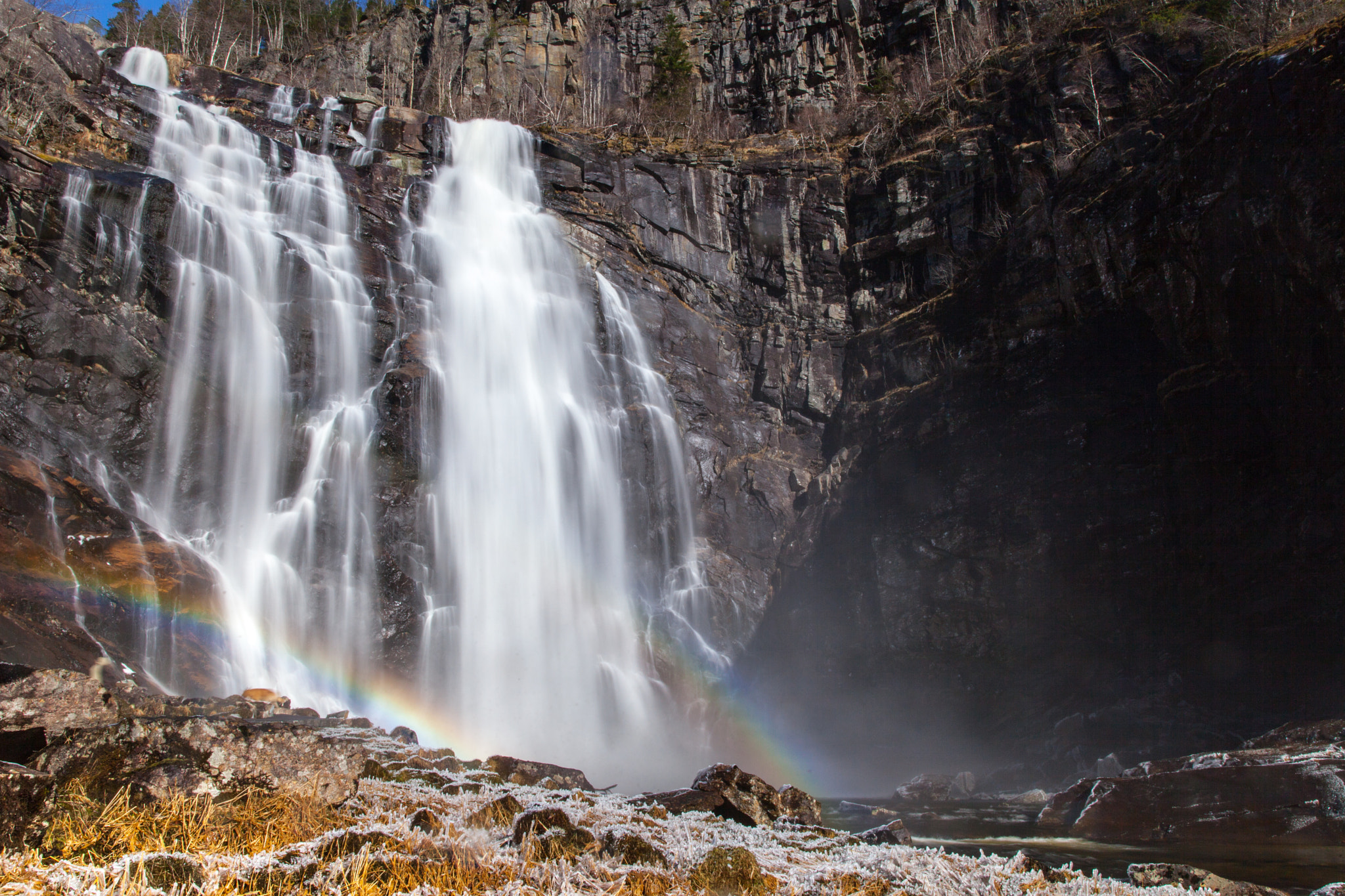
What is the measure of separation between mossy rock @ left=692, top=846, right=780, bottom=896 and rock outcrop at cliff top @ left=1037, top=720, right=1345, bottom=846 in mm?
8001

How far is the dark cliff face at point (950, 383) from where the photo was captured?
579 inches

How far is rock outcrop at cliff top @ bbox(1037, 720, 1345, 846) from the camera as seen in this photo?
31.3 ft

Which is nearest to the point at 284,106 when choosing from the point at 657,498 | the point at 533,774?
the point at 657,498

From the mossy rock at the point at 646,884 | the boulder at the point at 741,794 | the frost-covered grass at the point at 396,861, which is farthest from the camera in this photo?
the boulder at the point at 741,794

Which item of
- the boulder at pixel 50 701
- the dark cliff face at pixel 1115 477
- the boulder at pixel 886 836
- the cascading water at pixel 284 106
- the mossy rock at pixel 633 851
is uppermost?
the cascading water at pixel 284 106

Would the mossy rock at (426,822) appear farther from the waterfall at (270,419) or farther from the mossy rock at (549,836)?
the waterfall at (270,419)

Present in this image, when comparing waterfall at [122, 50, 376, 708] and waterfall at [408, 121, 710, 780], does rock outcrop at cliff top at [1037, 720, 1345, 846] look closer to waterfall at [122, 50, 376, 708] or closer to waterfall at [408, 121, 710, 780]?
waterfall at [408, 121, 710, 780]

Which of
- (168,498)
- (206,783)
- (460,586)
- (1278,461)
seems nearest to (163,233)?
(168,498)

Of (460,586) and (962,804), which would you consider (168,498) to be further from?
(962,804)

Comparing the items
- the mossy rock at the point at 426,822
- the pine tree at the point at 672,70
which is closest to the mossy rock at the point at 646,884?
the mossy rock at the point at 426,822

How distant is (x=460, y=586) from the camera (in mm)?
20453

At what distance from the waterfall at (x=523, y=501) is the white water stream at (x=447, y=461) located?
65mm

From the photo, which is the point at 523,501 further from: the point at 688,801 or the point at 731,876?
the point at 731,876

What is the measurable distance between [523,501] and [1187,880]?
18.9 m
